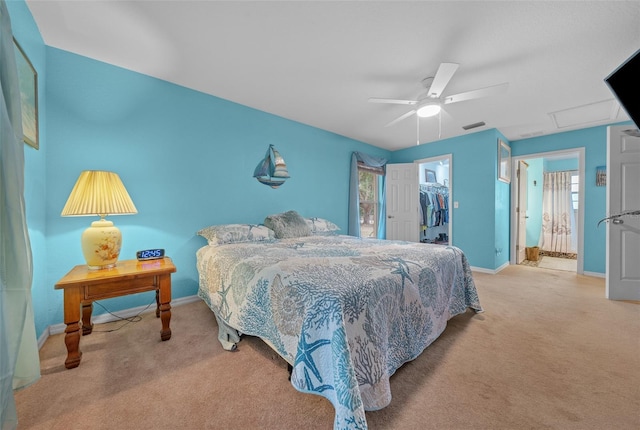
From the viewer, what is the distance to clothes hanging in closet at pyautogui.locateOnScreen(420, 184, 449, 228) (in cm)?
529

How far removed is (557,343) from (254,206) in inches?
126

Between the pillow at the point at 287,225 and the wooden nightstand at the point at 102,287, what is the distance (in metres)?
1.18

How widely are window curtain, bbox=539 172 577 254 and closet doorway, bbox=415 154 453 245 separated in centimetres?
208

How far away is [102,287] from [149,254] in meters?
0.50

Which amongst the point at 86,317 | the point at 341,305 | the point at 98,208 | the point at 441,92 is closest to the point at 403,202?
the point at 441,92

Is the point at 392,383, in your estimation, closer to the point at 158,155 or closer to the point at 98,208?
the point at 98,208

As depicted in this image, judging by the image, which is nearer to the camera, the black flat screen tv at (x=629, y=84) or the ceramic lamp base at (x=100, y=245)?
the black flat screen tv at (x=629, y=84)

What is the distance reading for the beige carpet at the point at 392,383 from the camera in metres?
1.17

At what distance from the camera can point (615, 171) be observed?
2775mm

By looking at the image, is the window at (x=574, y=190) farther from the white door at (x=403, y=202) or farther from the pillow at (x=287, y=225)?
the pillow at (x=287, y=225)

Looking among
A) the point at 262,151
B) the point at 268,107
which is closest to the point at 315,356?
the point at 262,151

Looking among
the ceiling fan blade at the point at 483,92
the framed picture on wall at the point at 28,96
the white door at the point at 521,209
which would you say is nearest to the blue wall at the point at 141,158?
the framed picture on wall at the point at 28,96

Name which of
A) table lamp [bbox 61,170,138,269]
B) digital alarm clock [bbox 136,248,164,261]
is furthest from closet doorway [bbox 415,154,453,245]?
table lamp [bbox 61,170,138,269]

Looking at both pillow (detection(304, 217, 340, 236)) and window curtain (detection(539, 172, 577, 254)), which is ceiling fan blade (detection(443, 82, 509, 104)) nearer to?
pillow (detection(304, 217, 340, 236))
